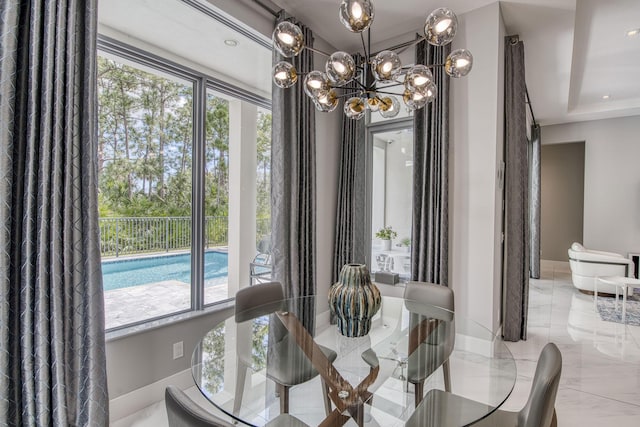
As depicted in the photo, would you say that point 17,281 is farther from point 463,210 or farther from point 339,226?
point 463,210

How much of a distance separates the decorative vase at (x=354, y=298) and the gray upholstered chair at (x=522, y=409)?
44 cm

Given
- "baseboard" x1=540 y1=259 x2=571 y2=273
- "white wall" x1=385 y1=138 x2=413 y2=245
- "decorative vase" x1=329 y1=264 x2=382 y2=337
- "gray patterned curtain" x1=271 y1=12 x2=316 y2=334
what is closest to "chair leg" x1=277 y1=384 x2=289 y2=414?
"decorative vase" x1=329 y1=264 x2=382 y2=337

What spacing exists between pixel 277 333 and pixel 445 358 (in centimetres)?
94

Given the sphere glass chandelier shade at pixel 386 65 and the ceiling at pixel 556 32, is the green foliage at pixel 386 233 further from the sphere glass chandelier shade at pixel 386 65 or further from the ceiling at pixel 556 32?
the sphere glass chandelier shade at pixel 386 65

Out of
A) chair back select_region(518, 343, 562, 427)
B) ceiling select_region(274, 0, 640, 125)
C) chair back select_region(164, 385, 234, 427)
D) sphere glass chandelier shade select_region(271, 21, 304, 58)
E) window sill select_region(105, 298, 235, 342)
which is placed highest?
ceiling select_region(274, 0, 640, 125)

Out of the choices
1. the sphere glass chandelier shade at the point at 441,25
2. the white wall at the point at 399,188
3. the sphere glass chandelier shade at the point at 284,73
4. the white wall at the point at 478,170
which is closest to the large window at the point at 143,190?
the sphere glass chandelier shade at the point at 284,73

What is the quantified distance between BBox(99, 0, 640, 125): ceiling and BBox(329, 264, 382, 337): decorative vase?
220 centimetres

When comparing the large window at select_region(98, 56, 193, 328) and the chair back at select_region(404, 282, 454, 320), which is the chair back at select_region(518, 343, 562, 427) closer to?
the chair back at select_region(404, 282, 454, 320)

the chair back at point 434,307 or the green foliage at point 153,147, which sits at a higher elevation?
the green foliage at point 153,147

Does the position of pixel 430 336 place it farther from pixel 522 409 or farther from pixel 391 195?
pixel 391 195

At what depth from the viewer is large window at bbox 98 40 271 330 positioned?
2193mm

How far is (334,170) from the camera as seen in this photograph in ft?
12.1

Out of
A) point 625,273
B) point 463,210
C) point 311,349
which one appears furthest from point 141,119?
point 625,273

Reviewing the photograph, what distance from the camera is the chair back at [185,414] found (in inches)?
30.6
